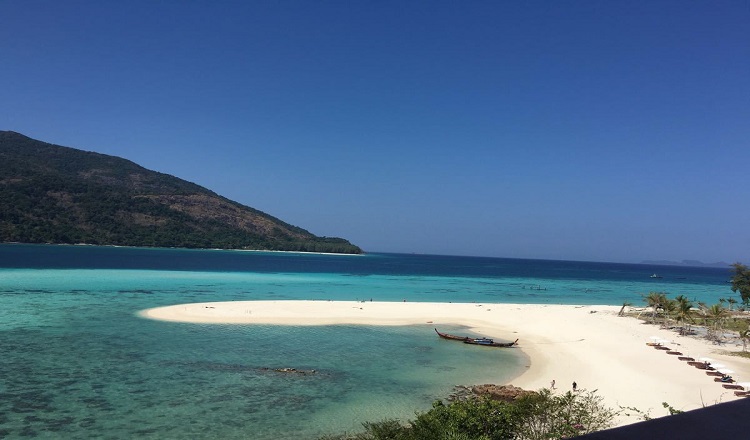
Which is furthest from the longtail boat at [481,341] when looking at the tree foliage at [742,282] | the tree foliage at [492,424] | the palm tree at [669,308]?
the tree foliage at [742,282]

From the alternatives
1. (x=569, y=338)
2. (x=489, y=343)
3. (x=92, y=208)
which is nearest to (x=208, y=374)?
(x=489, y=343)

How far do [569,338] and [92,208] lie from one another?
6165 inches

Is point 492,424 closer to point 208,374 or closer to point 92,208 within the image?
point 208,374

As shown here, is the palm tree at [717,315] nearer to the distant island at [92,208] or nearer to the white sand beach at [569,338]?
the white sand beach at [569,338]

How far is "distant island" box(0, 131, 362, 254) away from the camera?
442 feet

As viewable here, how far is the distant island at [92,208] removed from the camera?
134750 millimetres

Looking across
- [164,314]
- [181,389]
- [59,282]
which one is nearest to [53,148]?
[59,282]

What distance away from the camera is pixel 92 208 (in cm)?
14950

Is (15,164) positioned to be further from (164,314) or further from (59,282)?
(164,314)

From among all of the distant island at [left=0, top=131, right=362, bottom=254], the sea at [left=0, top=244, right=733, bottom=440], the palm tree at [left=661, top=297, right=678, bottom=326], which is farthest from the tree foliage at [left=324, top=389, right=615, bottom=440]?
the distant island at [left=0, top=131, right=362, bottom=254]

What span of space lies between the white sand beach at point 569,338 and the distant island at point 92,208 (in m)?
125

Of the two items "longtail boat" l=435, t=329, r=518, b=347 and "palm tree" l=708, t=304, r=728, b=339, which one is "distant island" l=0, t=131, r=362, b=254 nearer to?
"longtail boat" l=435, t=329, r=518, b=347

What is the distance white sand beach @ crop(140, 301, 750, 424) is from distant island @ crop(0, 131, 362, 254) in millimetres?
125299

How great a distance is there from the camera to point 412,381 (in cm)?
1934
